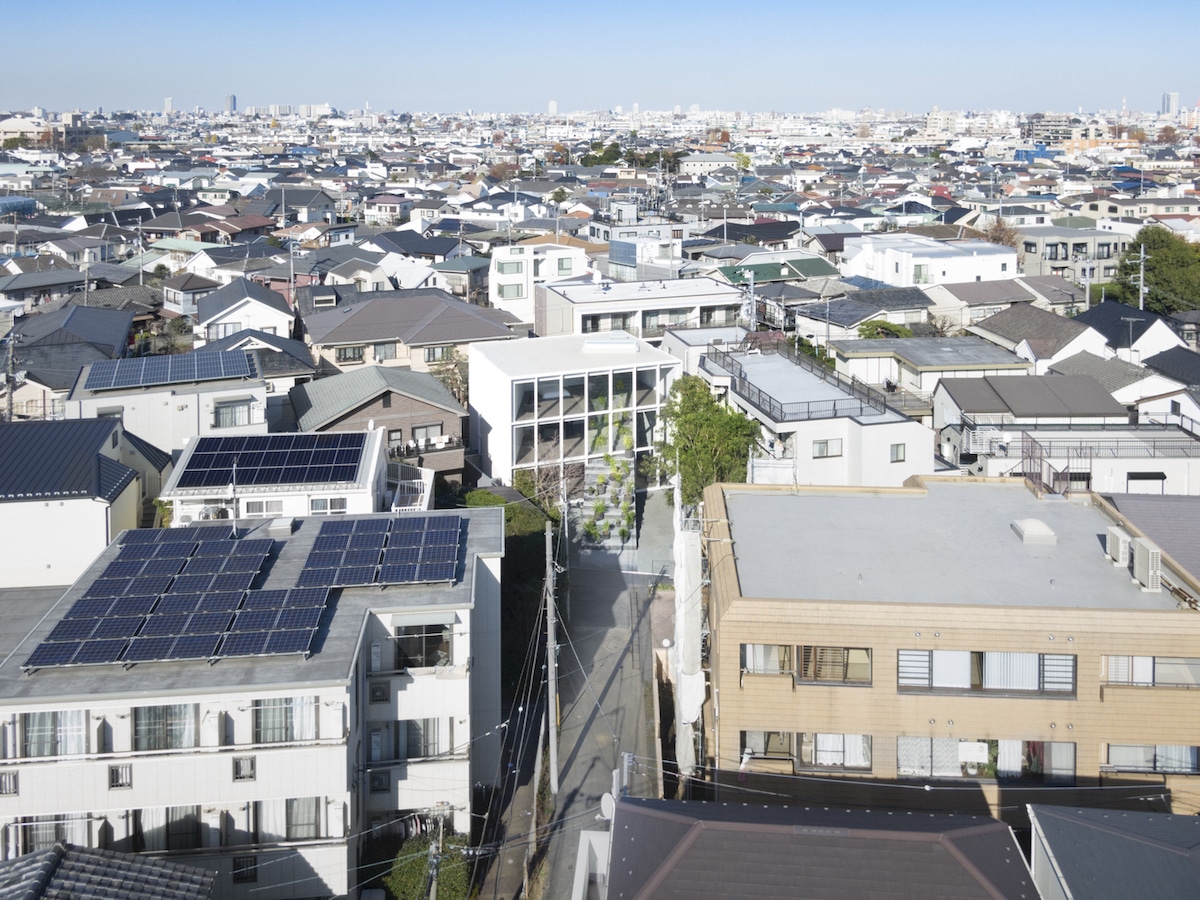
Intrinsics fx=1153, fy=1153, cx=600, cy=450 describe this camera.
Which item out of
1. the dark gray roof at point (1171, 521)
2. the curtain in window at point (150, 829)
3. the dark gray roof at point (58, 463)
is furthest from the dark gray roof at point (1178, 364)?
the curtain in window at point (150, 829)

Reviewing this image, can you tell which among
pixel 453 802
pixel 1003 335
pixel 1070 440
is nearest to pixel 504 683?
pixel 453 802

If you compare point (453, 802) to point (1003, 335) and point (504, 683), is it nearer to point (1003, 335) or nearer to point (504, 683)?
point (504, 683)

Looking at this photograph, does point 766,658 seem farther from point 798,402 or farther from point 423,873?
point 798,402

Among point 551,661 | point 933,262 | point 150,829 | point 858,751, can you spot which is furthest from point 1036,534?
point 933,262

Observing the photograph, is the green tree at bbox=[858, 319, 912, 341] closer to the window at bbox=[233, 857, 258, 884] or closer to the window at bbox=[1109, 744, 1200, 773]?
the window at bbox=[1109, 744, 1200, 773]

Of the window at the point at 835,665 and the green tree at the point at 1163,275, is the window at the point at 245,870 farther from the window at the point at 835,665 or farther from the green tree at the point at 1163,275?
the green tree at the point at 1163,275
